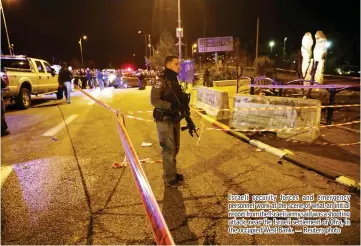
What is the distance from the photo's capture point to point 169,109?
4.12 metres

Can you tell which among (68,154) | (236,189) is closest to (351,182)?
(236,189)

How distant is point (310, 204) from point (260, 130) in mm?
3426

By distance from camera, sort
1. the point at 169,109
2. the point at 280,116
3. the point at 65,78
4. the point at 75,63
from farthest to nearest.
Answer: the point at 75,63 < the point at 65,78 < the point at 280,116 < the point at 169,109

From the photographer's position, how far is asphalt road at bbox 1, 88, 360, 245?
318 cm

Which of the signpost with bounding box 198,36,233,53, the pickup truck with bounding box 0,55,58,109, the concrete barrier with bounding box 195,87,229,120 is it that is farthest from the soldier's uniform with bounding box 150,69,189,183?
the signpost with bounding box 198,36,233,53

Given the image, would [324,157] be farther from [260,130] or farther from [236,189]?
[236,189]

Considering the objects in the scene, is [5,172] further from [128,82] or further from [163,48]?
[163,48]

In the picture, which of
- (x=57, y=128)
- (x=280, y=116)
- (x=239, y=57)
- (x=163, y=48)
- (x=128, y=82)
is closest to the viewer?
(x=280, y=116)

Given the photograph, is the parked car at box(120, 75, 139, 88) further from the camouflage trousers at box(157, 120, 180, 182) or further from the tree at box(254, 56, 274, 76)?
the camouflage trousers at box(157, 120, 180, 182)

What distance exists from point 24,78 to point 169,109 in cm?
1056

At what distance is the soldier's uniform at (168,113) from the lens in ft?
13.5

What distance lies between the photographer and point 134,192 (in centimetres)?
416

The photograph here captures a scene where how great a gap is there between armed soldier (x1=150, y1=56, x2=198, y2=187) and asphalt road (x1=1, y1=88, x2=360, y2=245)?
1.36ft

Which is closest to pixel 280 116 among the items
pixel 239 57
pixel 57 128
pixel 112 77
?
pixel 57 128
